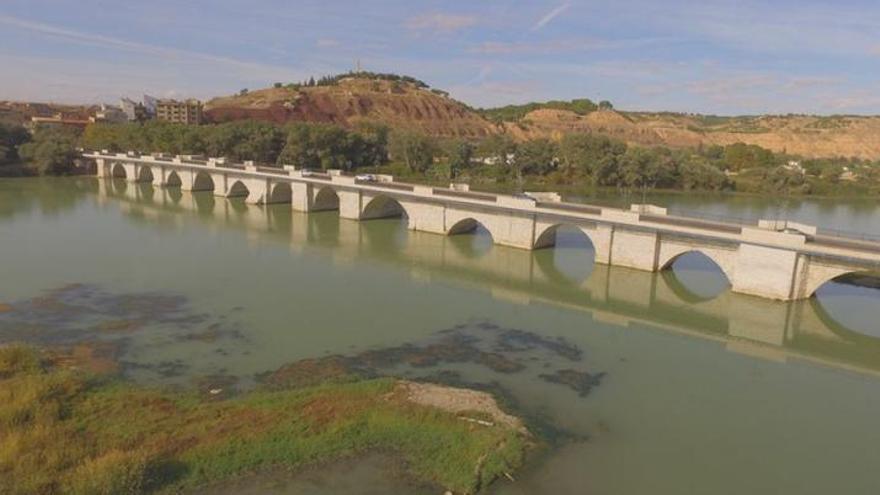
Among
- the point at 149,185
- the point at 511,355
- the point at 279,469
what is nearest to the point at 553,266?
the point at 511,355

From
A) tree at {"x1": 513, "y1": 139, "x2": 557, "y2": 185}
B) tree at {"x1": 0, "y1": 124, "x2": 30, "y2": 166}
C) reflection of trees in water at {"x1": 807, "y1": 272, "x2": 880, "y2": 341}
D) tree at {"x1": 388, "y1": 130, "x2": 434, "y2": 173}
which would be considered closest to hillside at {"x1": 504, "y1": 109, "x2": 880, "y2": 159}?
tree at {"x1": 513, "y1": 139, "x2": 557, "y2": 185}

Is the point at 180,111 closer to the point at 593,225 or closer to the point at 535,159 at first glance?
the point at 535,159

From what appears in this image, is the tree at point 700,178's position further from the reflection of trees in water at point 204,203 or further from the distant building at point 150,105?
the distant building at point 150,105

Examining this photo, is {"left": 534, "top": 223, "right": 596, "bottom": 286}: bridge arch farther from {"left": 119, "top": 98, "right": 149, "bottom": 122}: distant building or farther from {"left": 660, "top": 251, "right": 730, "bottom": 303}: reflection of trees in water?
{"left": 119, "top": 98, "right": 149, "bottom": 122}: distant building

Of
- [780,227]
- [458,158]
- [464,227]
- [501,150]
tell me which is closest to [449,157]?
[458,158]

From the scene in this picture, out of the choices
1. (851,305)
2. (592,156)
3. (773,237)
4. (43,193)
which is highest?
(592,156)

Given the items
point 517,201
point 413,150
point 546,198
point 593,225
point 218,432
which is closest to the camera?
point 218,432

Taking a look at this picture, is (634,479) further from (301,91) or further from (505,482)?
(301,91)
